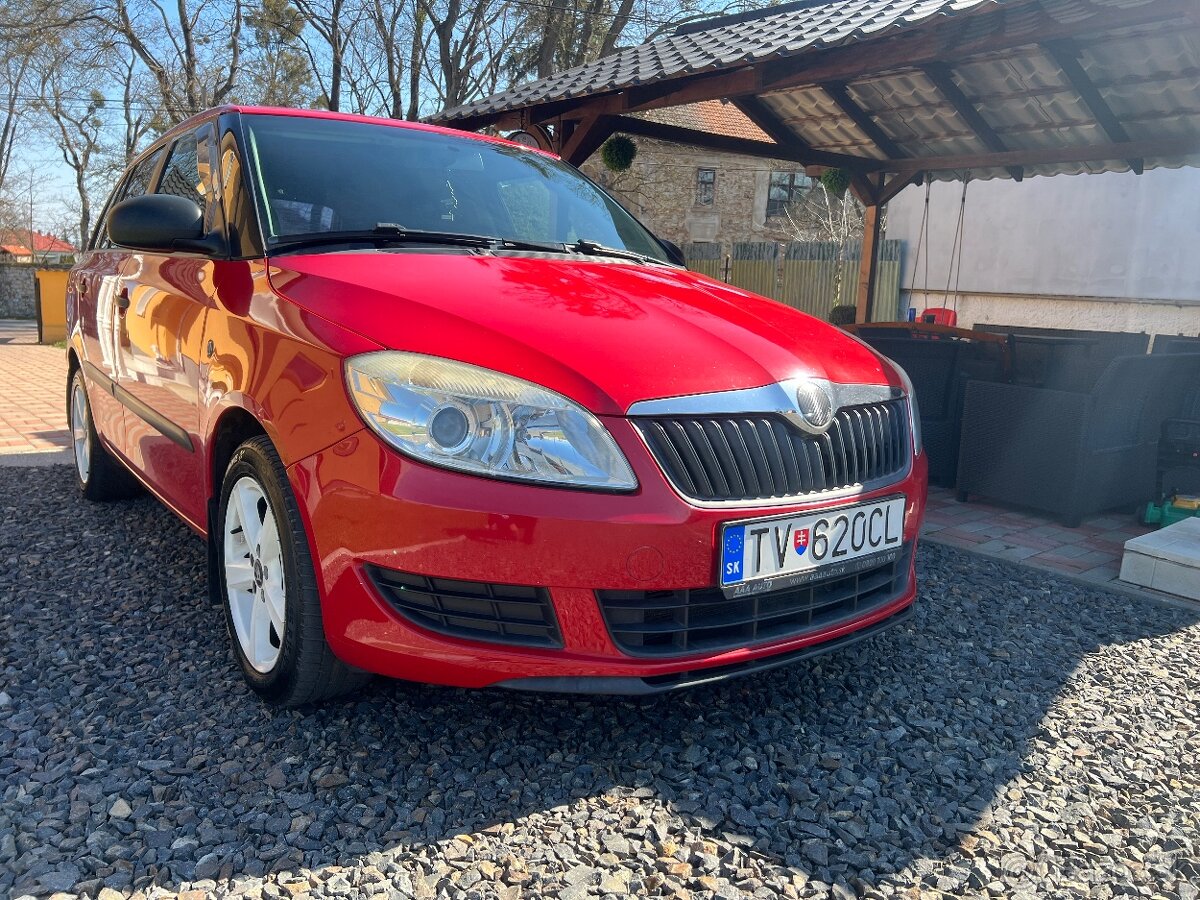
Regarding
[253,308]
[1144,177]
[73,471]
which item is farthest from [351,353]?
[1144,177]

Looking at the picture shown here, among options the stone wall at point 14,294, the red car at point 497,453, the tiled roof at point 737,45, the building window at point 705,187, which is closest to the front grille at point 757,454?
the red car at point 497,453

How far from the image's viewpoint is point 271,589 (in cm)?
251

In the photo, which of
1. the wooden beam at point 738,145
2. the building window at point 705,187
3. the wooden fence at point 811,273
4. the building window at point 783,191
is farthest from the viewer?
the building window at point 783,191

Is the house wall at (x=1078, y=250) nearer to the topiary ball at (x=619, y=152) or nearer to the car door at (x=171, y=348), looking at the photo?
the topiary ball at (x=619, y=152)

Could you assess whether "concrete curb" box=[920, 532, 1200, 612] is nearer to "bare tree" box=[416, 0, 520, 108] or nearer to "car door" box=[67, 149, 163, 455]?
"car door" box=[67, 149, 163, 455]

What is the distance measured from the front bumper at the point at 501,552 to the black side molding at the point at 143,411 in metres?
1.03

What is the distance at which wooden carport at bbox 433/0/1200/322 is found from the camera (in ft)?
16.3

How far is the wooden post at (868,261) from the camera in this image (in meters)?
9.48

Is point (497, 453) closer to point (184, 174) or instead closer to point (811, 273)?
point (184, 174)

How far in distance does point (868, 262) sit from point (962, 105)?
2652 millimetres

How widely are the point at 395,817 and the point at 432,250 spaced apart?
1.59 metres

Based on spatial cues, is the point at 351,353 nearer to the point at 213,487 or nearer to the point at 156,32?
the point at 213,487

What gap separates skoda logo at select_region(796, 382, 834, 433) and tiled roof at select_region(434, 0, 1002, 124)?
3.22 metres

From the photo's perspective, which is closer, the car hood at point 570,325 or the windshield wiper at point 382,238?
the car hood at point 570,325
